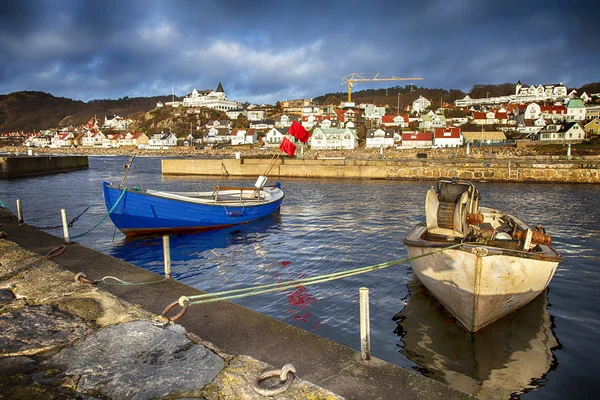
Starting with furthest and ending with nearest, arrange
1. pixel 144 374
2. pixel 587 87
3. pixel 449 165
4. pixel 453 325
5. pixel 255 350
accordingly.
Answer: pixel 587 87 → pixel 449 165 → pixel 453 325 → pixel 255 350 → pixel 144 374

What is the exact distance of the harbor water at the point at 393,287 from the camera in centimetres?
699

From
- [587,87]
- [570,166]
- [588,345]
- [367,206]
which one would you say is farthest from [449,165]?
[587,87]

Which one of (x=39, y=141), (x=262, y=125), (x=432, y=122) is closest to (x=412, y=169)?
(x=432, y=122)

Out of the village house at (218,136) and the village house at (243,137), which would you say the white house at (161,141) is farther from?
the village house at (243,137)

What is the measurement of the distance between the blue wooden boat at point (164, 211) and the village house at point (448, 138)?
268ft

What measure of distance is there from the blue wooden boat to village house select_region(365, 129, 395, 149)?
8514 centimetres

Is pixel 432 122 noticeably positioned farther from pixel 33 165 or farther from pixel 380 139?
pixel 33 165

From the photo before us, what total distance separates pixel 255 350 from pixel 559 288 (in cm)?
1013

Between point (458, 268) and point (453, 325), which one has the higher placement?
point (458, 268)

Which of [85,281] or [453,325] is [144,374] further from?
[453,325]

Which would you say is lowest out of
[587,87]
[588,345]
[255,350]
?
[588,345]

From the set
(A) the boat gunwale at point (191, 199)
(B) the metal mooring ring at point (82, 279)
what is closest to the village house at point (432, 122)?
(A) the boat gunwale at point (191, 199)

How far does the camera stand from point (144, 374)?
166 inches

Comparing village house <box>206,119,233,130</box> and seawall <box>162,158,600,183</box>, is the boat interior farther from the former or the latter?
village house <box>206,119,233,130</box>
